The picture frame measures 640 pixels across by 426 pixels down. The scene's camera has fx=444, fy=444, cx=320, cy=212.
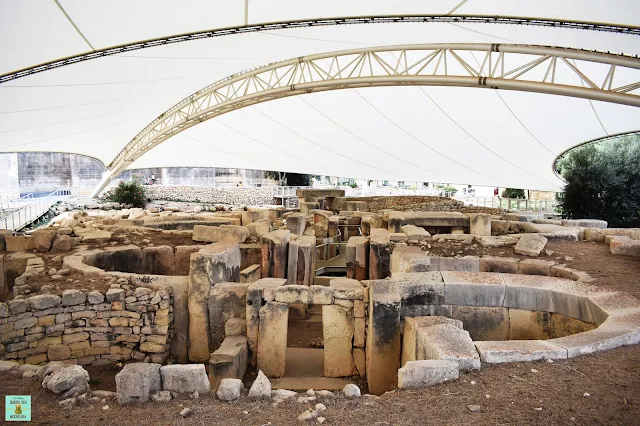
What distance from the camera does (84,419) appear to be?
3.45 m

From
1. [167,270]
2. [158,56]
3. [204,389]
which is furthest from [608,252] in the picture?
[158,56]

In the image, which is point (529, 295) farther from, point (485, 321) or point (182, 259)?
point (182, 259)

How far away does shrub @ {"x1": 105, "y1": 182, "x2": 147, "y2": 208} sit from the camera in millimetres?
24484

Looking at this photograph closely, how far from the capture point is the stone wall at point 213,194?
97.6ft

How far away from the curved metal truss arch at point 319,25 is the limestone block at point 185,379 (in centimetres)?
840

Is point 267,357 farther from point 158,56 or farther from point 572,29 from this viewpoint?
point 158,56

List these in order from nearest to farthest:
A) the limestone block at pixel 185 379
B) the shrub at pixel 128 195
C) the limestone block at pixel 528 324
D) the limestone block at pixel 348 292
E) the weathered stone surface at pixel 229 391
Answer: the weathered stone surface at pixel 229 391, the limestone block at pixel 185 379, the limestone block at pixel 528 324, the limestone block at pixel 348 292, the shrub at pixel 128 195

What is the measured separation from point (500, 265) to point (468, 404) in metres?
4.59

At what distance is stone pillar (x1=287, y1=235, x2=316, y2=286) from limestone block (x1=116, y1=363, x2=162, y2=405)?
5598 mm

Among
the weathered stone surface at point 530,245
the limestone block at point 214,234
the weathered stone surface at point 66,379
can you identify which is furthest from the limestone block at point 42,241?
the weathered stone surface at point 530,245

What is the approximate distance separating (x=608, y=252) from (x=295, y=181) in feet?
103

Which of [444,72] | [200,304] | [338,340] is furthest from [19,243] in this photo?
[444,72]

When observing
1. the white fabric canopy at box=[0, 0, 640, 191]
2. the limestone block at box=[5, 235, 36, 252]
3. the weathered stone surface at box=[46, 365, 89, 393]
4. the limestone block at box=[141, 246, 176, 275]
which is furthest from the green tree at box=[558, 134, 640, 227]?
the weathered stone surface at box=[46, 365, 89, 393]

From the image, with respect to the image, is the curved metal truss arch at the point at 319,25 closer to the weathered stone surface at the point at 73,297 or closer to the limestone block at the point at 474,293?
the limestone block at the point at 474,293
